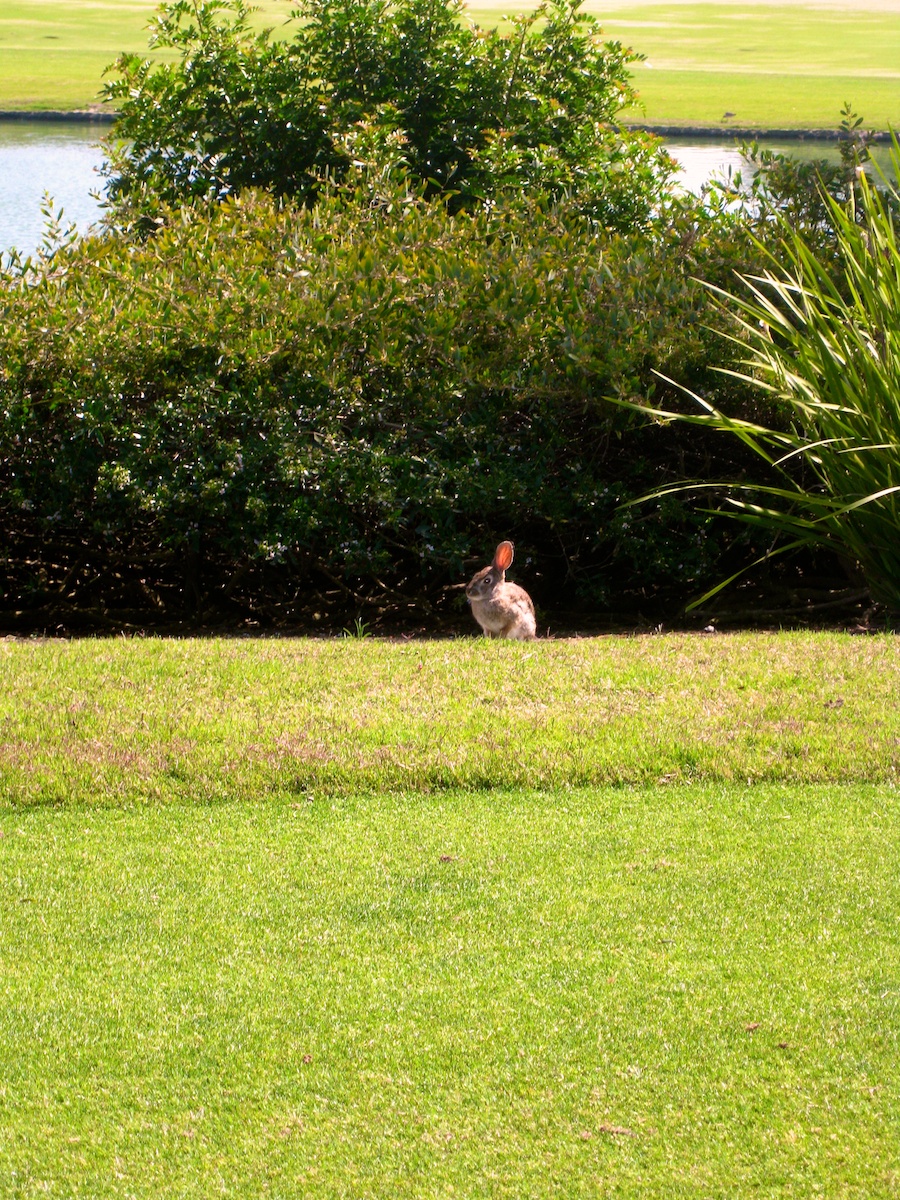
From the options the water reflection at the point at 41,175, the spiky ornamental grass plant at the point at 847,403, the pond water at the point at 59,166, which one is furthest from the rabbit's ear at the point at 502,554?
the water reflection at the point at 41,175

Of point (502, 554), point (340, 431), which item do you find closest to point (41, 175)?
point (340, 431)

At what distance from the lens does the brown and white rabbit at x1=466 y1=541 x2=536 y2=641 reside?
7781 mm

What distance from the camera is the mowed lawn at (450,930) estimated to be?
11.0 feet

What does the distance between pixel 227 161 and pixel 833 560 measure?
7026 millimetres

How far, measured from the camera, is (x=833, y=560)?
30.9 feet

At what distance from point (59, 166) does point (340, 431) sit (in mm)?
20937

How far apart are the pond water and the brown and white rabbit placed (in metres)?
5.14

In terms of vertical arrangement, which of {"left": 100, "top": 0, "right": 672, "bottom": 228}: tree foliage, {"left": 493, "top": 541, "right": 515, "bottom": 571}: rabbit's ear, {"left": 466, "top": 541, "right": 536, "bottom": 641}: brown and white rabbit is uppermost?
{"left": 100, "top": 0, "right": 672, "bottom": 228}: tree foliage

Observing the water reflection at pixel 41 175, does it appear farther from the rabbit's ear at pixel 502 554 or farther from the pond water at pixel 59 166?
the rabbit's ear at pixel 502 554

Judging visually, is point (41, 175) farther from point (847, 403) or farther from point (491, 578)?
point (847, 403)

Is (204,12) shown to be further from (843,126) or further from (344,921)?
(344,921)

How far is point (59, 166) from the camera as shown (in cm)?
2694

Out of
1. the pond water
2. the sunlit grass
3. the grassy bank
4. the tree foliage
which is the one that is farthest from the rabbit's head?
the tree foliage

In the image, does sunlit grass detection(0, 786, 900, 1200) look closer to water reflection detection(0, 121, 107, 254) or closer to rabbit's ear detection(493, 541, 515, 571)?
rabbit's ear detection(493, 541, 515, 571)
